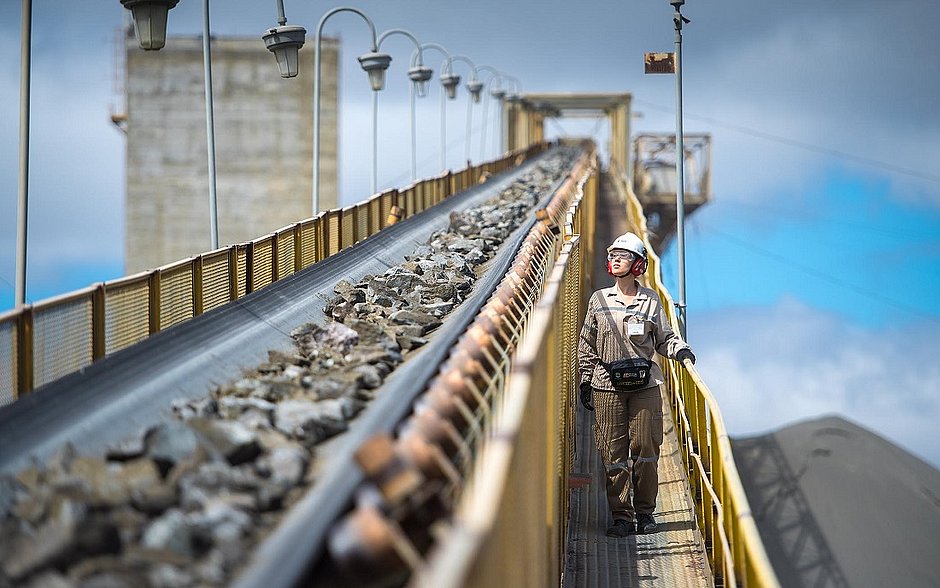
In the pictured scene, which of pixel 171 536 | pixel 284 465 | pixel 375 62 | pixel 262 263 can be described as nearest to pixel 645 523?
pixel 284 465

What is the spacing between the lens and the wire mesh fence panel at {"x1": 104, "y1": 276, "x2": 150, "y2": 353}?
863cm

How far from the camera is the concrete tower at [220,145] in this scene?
3214 inches

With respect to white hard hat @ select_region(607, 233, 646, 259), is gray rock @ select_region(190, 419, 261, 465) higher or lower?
lower

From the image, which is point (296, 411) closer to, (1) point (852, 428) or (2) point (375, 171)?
(2) point (375, 171)

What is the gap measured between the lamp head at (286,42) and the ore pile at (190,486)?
8.29 metres

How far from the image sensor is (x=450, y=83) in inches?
1368

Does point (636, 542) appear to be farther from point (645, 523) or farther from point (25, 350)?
point (25, 350)

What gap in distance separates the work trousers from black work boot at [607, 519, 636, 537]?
33 mm

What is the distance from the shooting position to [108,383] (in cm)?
768

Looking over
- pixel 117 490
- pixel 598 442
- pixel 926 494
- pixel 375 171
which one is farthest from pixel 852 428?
pixel 117 490

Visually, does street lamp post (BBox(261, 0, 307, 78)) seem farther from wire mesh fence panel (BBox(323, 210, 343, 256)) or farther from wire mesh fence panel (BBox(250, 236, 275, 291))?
wire mesh fence panel (BBox(250, 236, 275, 291))

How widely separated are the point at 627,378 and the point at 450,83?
26.9m

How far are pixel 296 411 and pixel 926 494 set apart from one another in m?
37.3

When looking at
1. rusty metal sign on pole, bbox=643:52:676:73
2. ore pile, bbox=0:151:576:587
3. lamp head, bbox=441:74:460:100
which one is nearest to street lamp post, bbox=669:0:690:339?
rusty metal sign on pole, bbox=643:52:676:73
